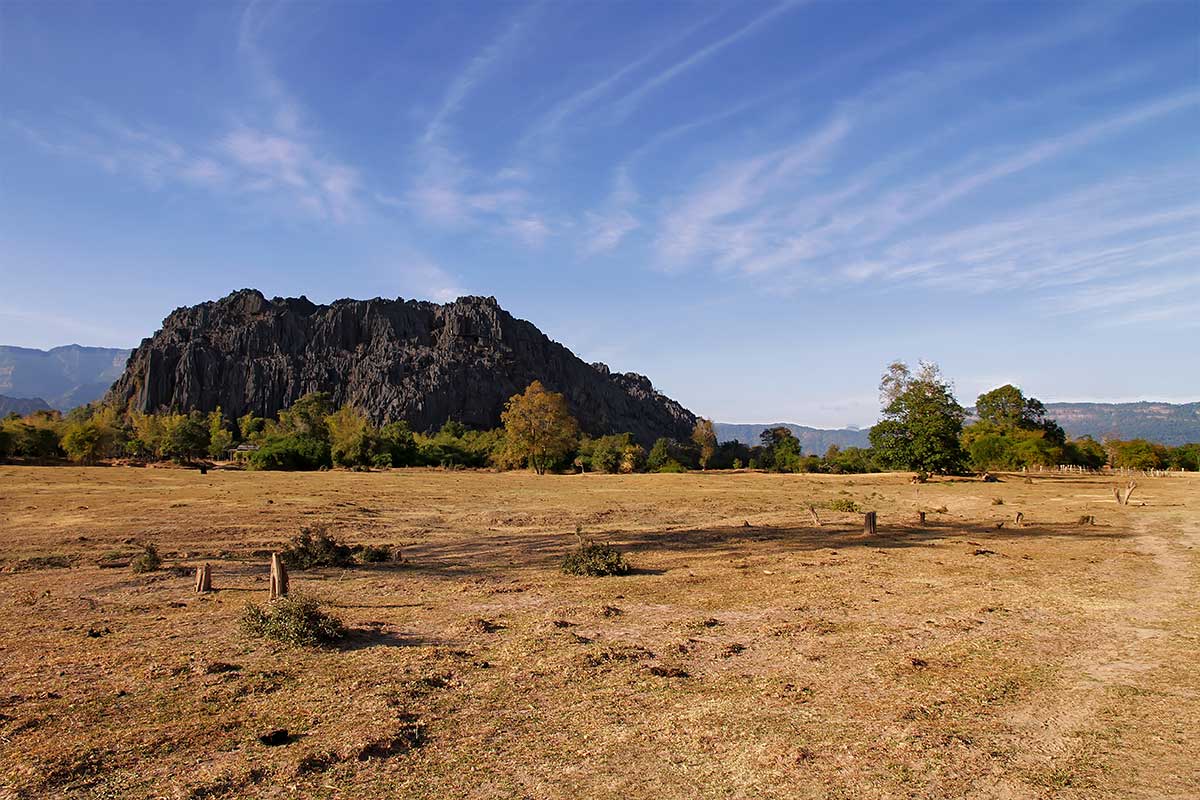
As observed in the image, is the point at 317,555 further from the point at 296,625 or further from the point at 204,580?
the point at 296,625

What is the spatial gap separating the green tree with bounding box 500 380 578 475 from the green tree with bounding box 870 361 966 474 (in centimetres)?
3704

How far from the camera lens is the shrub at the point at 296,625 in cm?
1032

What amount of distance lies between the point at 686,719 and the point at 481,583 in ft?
28.8

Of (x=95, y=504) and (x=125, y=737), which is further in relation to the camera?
(x=95, y=504)

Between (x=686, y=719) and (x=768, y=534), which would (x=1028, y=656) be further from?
(x=768, y=534)

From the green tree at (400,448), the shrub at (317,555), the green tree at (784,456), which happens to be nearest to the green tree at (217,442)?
the green tree at (400,448)

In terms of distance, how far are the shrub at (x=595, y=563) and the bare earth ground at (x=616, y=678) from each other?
0.52m

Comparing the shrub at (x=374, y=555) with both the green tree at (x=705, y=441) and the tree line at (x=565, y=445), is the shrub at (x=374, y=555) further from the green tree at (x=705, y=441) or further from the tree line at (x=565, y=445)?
the green tree at (x=705, y=441)

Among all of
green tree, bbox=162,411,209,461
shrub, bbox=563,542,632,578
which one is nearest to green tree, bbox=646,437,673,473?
green tree, bbox=162,411,209,461

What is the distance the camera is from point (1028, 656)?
33.9 feet

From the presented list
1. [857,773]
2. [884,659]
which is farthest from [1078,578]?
[857,773]

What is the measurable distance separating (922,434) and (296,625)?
6146 centimetres

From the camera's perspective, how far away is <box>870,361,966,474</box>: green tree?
60938mm

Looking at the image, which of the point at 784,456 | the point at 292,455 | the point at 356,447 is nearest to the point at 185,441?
the point at 292,455
